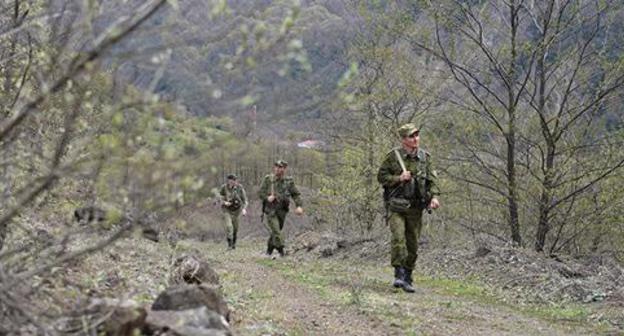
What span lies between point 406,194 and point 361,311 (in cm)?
290

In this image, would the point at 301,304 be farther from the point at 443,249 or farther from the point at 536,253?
the point at 443,249

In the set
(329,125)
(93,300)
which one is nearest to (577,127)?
(329,125)

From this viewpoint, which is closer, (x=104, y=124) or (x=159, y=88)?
(x=159, y=88)

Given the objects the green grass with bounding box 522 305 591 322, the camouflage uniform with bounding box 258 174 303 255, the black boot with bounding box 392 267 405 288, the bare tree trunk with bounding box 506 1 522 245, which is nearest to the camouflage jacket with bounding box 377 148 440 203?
the black boot with bounding box 392 267 405 288

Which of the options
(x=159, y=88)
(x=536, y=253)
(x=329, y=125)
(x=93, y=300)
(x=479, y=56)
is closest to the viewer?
(x=159, y=88)

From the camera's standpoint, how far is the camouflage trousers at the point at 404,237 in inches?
398

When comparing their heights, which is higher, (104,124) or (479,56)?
(479,56)

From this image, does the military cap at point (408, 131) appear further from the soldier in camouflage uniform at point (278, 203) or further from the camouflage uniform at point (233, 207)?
the camouflage uniform at point (233, 207)

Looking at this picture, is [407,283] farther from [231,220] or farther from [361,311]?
[231,220]

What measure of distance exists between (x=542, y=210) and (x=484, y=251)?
4.96 ft

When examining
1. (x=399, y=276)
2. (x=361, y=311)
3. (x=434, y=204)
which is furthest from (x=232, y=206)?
(x=361, y=311)

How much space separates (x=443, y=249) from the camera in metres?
16.8

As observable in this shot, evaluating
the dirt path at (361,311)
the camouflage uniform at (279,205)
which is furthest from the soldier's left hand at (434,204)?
the camouflage uniform at (279,205)

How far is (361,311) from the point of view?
758 cm
